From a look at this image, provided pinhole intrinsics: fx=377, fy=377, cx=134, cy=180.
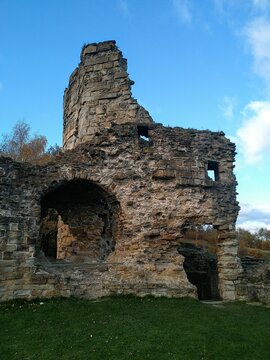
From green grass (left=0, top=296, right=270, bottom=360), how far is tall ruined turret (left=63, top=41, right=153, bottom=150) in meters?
6.05

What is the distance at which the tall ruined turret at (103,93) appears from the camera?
1283cm

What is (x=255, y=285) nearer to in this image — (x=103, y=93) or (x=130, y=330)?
(x=130, y=330)

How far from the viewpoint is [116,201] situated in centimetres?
1134

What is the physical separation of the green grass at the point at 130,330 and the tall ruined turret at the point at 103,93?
6.05 m

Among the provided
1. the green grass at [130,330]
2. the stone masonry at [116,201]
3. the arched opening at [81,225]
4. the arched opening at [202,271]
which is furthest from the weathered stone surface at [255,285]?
the arched opening at [81,225]

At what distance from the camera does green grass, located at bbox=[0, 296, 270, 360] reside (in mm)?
5695

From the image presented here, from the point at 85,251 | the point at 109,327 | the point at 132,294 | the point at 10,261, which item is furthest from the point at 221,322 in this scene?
the point at 85,251

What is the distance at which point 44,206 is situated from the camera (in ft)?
43.1

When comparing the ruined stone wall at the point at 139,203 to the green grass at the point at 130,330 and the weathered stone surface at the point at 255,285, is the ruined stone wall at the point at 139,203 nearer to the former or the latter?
the weathered stone surface at the point at 255,285

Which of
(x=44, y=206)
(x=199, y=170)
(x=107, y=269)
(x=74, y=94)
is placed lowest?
(x=107, y=269)

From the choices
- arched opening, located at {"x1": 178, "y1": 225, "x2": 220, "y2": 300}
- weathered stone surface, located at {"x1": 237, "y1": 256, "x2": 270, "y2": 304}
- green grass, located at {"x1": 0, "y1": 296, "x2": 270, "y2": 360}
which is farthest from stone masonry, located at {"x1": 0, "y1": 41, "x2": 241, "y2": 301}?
arched opening, located at {"x1": 178, "y1": 225, "x2": 220, "y2": 300}

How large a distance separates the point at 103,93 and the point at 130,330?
868cm

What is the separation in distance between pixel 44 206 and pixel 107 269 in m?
3.77

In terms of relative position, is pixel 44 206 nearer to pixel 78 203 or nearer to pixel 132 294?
pixel 78 203
